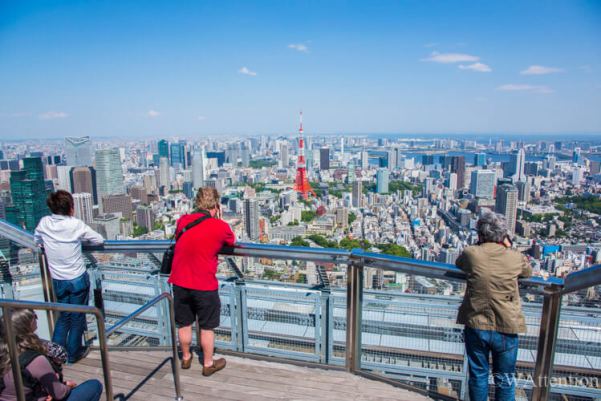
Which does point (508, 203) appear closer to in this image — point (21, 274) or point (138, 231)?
point (138, 231)

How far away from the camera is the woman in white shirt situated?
2.37 meters

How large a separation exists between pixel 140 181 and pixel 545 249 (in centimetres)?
4921

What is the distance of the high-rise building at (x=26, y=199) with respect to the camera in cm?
2058

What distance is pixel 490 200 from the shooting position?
34.6 metres

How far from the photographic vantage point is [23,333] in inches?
56.4

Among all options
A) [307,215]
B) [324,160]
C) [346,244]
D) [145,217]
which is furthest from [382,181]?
[145,217]

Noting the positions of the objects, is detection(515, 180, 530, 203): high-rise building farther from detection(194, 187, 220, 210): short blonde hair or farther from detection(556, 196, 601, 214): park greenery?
detection(194, 187, 220, 210): short blonde hair

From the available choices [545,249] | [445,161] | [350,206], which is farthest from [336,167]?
[545,249]

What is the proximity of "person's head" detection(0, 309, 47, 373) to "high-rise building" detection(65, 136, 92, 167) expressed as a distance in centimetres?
4371

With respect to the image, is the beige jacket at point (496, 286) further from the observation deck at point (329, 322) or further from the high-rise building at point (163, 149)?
the high-rise building at point (163, 149)

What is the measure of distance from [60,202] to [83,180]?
39900 millimetres

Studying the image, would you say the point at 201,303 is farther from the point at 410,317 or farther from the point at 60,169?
the point at 60,169

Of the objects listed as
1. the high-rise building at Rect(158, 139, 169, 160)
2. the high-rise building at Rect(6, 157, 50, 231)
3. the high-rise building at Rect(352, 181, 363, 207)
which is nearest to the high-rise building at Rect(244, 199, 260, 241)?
the high-rise building at Rect(352, 181, 363, 207)

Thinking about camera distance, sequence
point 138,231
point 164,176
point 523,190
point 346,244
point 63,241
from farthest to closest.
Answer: point 164,176, point 523,190, point 138,231, point 346,244, point 63,241
